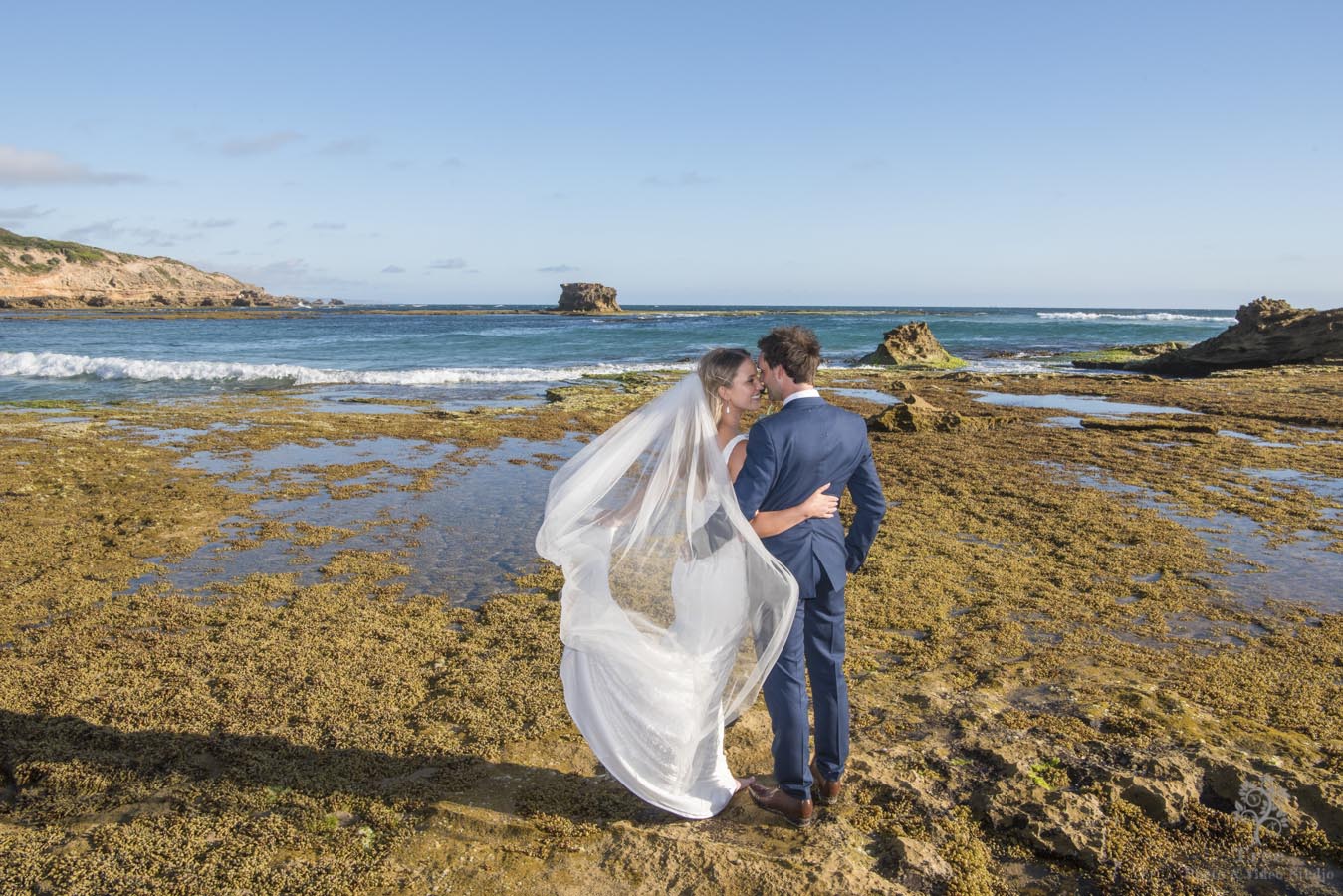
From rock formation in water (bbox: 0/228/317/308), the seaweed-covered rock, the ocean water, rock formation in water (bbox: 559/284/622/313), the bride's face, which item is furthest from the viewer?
rock formation in water (bbox: 559/284/622/313)

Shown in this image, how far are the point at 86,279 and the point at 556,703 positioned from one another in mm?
129433

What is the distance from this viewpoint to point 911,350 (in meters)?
35.0

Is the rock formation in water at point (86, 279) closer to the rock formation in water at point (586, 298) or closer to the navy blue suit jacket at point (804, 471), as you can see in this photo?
the rock formation in water at point (586, 298)

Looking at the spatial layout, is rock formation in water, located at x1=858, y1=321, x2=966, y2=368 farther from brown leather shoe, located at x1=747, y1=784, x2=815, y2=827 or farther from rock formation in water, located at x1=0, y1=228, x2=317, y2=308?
rock formation in water, located at x1=0, y1=228, x2=317, y2=308

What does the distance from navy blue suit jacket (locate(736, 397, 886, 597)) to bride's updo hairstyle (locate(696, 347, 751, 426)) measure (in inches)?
10.7

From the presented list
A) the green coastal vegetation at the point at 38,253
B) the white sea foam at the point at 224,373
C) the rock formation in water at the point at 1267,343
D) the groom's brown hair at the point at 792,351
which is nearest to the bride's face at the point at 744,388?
the groom's brown hair at the point at 792,351

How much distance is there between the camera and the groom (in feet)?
11.8

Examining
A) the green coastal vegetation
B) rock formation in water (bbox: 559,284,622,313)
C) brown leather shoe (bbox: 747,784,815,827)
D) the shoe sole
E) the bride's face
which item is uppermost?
the green coastal vegetation

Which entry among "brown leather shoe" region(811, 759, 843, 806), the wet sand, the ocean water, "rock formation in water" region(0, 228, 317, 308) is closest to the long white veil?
the wet sand

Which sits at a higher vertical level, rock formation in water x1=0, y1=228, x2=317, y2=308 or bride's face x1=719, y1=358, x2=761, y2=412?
rock formation in water x1=0, y1=228, x2=317, y2=308

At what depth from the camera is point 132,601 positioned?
652cm

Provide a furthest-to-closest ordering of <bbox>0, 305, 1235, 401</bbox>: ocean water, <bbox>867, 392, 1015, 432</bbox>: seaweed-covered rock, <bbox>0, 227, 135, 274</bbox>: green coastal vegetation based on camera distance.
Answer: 1. <bbox>0, 227, 135, 274</bbox>: green coastal vegetation
2. <bbox>0, 305, 1235, 401</bbox>: ocean water
3. <bbox>867, 392, 1015, 432</bbox>: seaweed-covered rock

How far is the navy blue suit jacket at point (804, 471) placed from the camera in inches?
140

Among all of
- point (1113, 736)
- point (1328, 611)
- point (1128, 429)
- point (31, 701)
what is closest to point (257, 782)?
point (31, 701)
